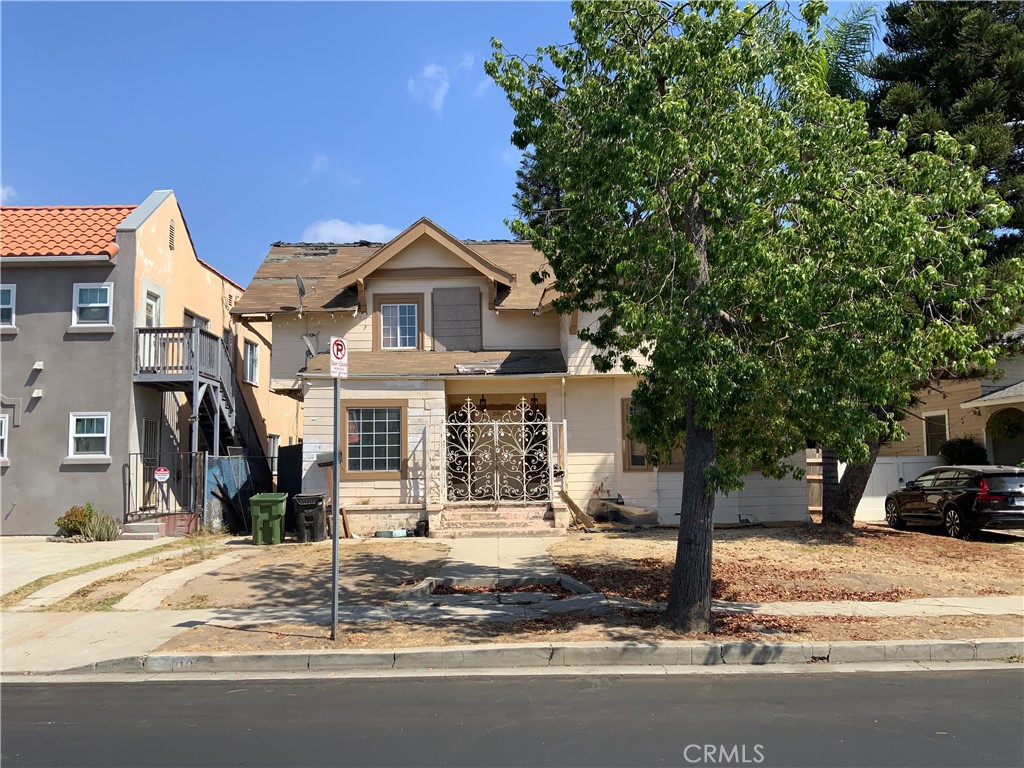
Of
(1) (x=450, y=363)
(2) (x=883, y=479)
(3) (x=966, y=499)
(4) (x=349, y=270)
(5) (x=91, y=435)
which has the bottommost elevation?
(3) (x=966, y=499)

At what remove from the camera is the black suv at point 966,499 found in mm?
14898

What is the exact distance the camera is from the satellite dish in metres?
19.5

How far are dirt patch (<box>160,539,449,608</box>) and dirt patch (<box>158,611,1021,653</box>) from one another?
1668 mm

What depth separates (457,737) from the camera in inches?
221

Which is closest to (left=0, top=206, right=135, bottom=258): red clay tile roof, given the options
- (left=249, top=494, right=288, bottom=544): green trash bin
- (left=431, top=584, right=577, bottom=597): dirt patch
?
(left=249, top=494, right=288, bottom=544): green trash bin

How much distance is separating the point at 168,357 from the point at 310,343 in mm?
3461

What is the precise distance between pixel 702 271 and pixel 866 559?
727 cm

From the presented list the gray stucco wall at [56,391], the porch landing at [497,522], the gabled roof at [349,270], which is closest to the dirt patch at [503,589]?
Answer: the porch landing at [497,522]

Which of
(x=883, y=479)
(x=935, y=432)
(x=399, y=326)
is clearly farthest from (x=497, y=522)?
(x=935, y=432)

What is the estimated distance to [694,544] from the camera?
8672mm

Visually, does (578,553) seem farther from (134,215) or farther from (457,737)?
(134,215)

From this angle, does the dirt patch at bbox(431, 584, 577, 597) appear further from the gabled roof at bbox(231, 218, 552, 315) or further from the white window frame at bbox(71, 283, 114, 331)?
the white window frame at bbox(71, 283, 114, 331)

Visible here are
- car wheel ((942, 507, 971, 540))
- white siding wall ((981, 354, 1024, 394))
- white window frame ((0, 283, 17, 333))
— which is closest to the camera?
car wheel ((942, 507, 971, 540))

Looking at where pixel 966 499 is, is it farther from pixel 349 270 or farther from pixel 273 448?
pixel 273 448
